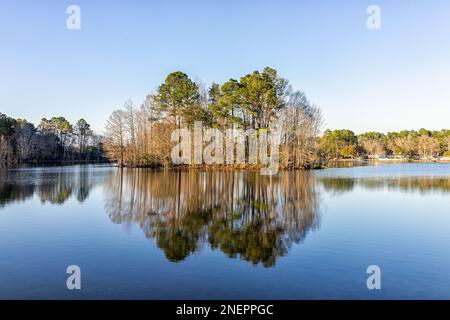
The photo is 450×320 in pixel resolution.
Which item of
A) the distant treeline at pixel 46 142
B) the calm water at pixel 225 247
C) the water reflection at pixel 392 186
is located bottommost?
the calm water at pixel 225 247

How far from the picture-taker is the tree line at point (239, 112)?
55469mm

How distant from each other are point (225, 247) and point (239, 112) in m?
49.1

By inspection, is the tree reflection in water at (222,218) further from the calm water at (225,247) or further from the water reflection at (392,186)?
the water reflection at (392,186)

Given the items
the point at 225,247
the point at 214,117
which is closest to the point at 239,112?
the point at 214,117

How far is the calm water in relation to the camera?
780 cm

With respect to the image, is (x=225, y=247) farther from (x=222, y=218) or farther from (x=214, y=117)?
(x=214, y=117)

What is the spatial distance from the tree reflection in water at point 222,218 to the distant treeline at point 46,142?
212ft

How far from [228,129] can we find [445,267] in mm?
48196

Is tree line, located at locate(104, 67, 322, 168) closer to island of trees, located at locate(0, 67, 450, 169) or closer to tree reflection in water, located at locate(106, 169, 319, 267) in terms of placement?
island of trees, located at locate(0, 67, 450, 169)

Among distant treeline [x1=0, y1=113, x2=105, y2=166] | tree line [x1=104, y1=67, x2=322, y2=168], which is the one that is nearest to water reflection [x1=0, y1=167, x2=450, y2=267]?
tree line [x1=104, y1=67, x2=322, y2=168]

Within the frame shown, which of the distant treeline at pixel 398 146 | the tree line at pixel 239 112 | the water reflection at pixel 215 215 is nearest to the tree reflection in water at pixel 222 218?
the water reflection at pixel 215 215

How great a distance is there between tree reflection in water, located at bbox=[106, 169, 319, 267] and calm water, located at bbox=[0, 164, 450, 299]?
60mm

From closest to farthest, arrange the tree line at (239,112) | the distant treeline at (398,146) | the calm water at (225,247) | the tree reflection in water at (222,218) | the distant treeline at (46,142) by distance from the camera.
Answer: the calm water at (225,247) → the tree reflection in water at (222,218) → the tree line at (239,112) → the distant treeline at (46,142) → the distant treeline at (398,146)

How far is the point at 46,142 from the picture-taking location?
310 ft
